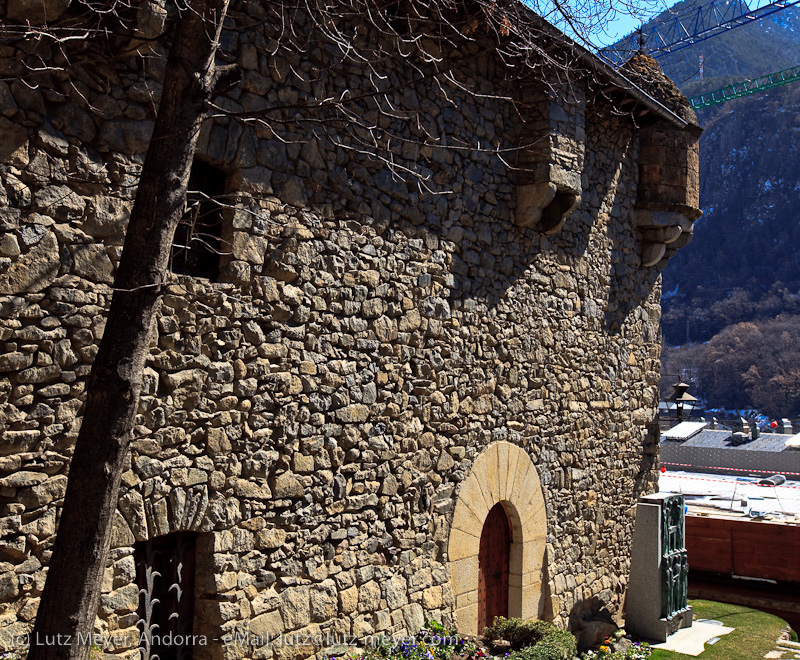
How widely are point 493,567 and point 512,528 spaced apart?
0.40m

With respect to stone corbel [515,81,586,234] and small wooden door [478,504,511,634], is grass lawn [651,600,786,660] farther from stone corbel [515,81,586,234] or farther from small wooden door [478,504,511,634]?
stone corbel [515,81,586,234]

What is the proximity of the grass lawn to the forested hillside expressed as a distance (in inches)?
2529

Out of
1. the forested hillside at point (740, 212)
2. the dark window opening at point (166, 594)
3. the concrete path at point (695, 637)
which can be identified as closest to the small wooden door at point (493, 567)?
the concrete path at point (695, 637)

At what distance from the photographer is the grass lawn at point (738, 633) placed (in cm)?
791

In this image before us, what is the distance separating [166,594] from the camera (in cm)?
441

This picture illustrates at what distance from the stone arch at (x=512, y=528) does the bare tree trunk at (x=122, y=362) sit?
377cm

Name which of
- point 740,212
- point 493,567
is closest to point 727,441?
point 493,567

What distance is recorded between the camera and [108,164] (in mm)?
3951

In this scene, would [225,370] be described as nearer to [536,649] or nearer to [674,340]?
[536,649]

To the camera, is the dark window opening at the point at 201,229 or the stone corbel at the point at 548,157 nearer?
the dark window opening at the point at 201,229

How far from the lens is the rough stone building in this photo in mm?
3736

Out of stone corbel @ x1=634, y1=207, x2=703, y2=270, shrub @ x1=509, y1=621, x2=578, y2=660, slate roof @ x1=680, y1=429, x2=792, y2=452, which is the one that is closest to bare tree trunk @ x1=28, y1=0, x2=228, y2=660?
shrub @ x1=509, y1=621, x2=578, y2=660

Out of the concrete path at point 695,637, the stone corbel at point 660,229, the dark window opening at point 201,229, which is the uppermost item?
the stone corbel at point 660,229

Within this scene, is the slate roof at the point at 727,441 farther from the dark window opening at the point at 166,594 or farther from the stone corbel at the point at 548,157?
the dark window opening at the point at 166,594
